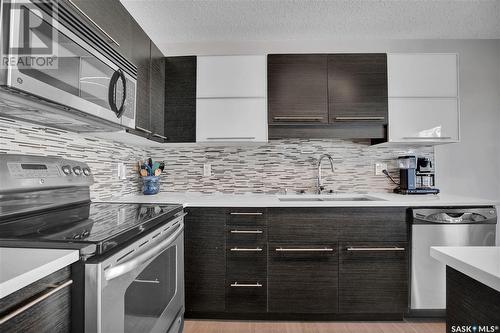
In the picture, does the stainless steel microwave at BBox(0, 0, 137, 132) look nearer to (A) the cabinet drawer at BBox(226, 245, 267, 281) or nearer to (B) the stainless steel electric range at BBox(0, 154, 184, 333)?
(B) the stainless steel electric range at BBox(0, 154, 184, 333)

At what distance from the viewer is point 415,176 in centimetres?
251

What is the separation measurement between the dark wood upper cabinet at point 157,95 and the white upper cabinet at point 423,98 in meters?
1.86

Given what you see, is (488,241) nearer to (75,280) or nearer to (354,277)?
(354,277)

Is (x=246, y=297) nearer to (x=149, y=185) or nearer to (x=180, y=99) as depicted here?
(x=149, y=185)

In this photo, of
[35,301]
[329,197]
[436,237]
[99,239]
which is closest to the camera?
[35,301]

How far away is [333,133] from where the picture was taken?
2.40 m

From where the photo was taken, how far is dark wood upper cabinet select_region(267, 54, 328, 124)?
2342 mm

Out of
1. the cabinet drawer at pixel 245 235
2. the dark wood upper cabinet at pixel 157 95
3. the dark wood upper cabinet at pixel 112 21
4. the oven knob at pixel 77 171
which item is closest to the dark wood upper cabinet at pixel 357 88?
the cabinet drawer at pixel 245 235

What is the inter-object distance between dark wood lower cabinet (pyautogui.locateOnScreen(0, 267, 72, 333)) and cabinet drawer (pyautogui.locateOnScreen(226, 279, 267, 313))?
1365mm

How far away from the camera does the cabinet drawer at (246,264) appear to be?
80.0 inches

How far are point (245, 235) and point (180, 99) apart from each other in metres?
1.24

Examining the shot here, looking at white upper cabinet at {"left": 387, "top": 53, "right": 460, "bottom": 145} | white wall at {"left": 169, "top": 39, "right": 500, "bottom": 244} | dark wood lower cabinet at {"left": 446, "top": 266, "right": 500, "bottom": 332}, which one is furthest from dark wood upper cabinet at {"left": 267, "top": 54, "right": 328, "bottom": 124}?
dark wood lower cabinet at {"left": 446, "top": 266, "right": 500, "bottom": 332}

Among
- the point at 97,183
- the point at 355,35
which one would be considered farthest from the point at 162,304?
the point at 355,35

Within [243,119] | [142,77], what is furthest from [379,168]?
[142,77]
